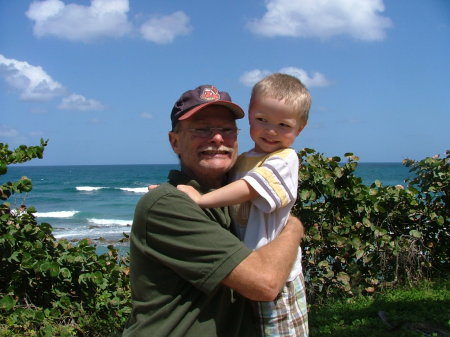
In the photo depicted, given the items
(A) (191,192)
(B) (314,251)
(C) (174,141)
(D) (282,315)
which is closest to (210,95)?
(C) (174,141)

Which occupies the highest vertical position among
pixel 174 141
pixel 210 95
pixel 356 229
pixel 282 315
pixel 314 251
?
pixel 210 95

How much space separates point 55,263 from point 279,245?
9.62ft

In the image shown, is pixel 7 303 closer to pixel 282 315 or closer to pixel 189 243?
pixel 282 315

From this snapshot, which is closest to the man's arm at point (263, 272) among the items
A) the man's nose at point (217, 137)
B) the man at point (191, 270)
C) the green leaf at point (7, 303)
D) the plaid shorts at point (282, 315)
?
the man at point (191, 270)

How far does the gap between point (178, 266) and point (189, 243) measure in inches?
3.8

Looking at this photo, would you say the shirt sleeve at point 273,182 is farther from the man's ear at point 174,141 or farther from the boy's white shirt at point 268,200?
the man's ear at point 174,141

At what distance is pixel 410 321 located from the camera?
469 centimetres

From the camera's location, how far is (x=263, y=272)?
1943mm

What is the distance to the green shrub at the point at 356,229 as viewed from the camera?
197 inches

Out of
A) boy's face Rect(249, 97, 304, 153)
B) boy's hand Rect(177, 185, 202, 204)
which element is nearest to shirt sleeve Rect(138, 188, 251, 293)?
boy's hand Rect(177, 185, 202, 204)

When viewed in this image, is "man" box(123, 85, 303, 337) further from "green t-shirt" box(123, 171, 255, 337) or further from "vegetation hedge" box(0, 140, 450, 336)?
"vegetation hedge" box(0, 140, 450, 336)

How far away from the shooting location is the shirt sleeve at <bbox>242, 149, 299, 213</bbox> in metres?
2.20

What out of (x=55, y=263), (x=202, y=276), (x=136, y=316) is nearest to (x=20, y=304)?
(x=55, y=263)

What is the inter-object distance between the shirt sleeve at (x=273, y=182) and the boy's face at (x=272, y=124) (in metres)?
0.11
